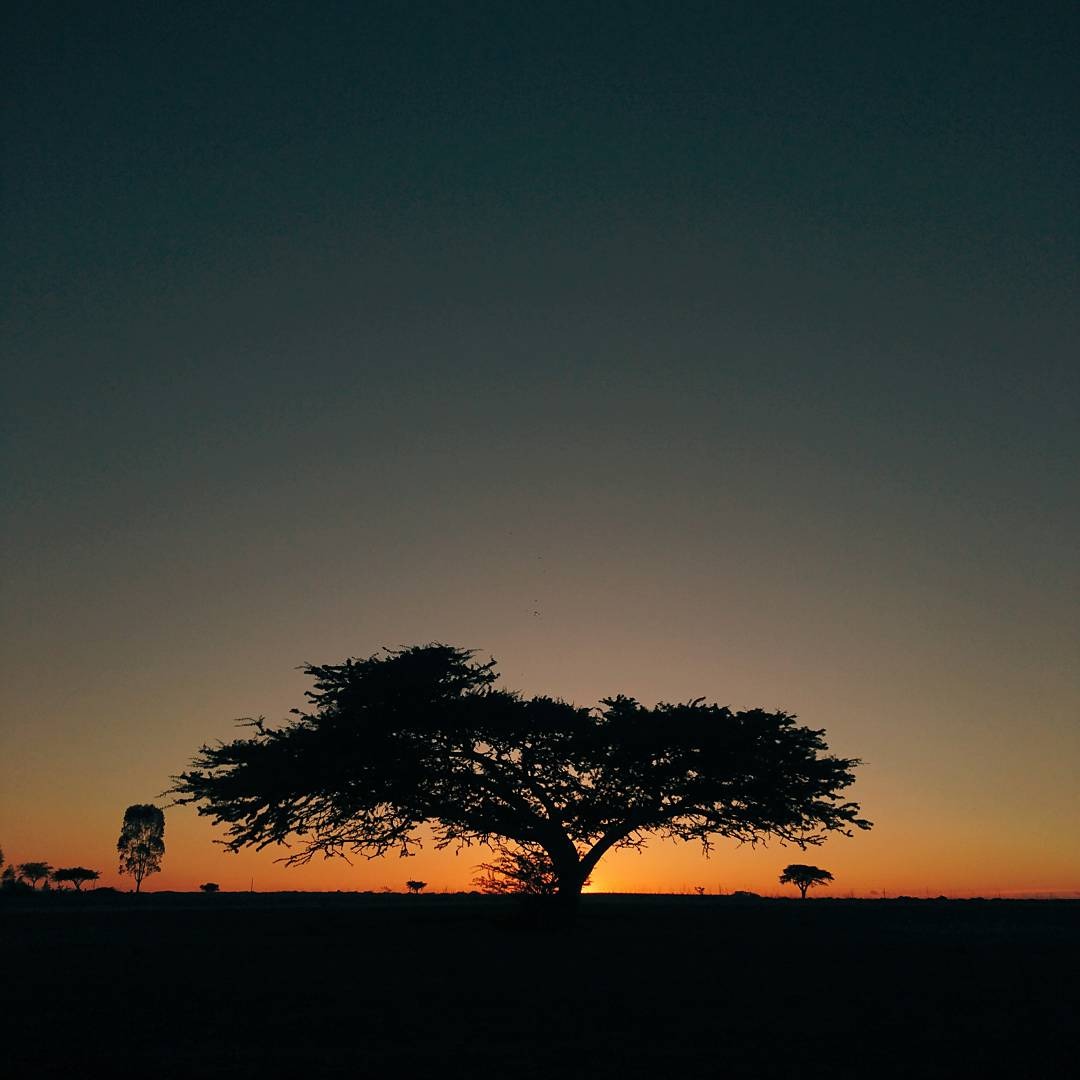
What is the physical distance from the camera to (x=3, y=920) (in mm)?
32656

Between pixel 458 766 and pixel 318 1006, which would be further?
pixel 458 766

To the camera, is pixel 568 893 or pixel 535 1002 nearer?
pixel 535 1002

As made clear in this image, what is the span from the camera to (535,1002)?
1580cm

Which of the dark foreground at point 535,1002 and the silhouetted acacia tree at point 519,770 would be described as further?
the silhouetted acacia tree at point 519,770

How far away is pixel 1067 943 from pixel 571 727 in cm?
1595

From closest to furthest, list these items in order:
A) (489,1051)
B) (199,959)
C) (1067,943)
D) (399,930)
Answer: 1. (489,1051)
2. (199,959)
3. (1067,943)
4. (399,930)

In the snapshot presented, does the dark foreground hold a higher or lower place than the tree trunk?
lower

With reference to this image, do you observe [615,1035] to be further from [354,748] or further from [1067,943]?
[354,748]

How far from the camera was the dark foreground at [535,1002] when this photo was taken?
1143 cm

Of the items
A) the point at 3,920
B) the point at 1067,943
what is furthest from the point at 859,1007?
the point at 3,920

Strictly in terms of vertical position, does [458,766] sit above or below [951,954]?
above

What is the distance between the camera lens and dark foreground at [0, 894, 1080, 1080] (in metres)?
11.4

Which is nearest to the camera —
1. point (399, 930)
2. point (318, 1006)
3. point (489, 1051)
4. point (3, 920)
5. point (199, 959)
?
point (489, 1051)

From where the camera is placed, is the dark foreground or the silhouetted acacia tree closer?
the dark foreground
